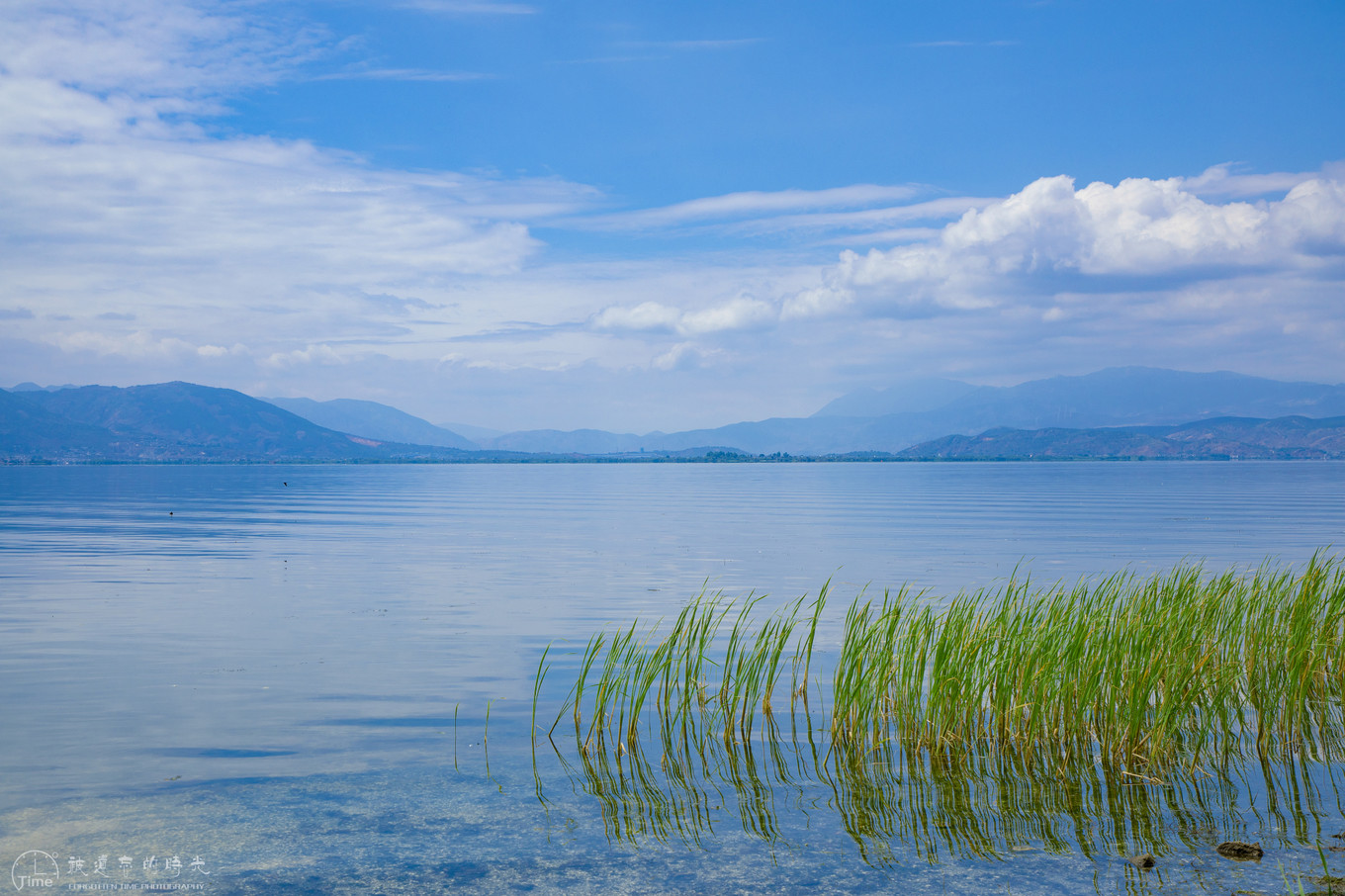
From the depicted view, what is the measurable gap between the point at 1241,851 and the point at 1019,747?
3.67 m

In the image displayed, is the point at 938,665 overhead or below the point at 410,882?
overhead

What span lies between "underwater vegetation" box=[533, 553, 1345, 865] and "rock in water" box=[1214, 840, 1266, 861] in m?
0.43

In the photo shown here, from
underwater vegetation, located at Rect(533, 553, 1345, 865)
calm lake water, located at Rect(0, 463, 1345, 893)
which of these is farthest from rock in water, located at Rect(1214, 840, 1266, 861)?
underwater vegetation, located at Rect(533, 553, 1345, 865)

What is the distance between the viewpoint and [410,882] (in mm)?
10250

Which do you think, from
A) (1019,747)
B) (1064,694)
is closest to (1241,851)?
(1019,747)

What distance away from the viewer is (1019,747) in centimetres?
1379

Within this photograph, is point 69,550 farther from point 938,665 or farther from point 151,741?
point 938,665

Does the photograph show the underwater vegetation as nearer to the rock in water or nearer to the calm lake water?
the calm lake water

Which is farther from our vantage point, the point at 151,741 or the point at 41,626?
the point at 41,626

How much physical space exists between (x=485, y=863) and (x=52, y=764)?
8.56m

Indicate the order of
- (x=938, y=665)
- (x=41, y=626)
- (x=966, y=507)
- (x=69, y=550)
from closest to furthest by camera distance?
(x=938, y=665), (x=41, y=626), (x=69, y=550), (x=966, y=507)

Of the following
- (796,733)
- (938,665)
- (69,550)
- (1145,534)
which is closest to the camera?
(938,665)

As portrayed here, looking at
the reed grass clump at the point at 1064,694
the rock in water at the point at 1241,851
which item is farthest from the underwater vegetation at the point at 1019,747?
the rock in water at the point at 1241,851

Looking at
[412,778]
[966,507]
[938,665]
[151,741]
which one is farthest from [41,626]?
[966,507]
